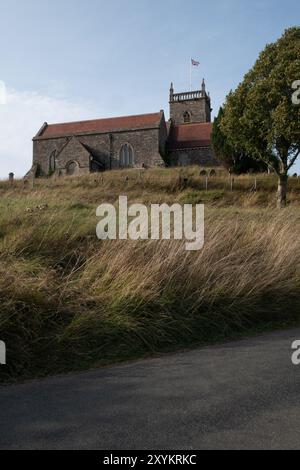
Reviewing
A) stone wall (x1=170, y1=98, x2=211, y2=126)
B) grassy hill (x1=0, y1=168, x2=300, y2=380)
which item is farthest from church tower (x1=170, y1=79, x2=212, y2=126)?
grassy hill (x1=0, y1=168, x2=300, y2=380)

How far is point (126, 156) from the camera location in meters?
54.0

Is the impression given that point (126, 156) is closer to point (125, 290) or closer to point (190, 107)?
point (190, 107)

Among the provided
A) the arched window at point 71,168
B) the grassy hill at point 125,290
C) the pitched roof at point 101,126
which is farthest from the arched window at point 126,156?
the grassy hill at point 125,290

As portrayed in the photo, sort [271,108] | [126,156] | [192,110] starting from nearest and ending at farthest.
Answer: [271,108]
[126,156]
[192,110]

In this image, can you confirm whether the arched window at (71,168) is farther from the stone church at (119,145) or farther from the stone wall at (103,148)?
the stone wall at (103,148)

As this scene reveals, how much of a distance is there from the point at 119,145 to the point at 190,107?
1596 cm

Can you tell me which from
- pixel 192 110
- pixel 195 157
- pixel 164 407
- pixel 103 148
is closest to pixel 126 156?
pixel 103 148

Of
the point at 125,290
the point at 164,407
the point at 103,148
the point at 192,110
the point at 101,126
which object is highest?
the point at 192,110

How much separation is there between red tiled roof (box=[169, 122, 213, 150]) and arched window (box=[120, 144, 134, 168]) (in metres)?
5.40

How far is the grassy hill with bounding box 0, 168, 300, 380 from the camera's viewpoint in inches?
153

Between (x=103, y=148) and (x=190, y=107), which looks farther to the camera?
(x=190, y=107)

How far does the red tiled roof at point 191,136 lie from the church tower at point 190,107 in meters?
6.53

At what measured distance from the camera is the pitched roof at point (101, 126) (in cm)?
5319

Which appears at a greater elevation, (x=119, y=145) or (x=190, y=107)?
(x=190, y=107)
